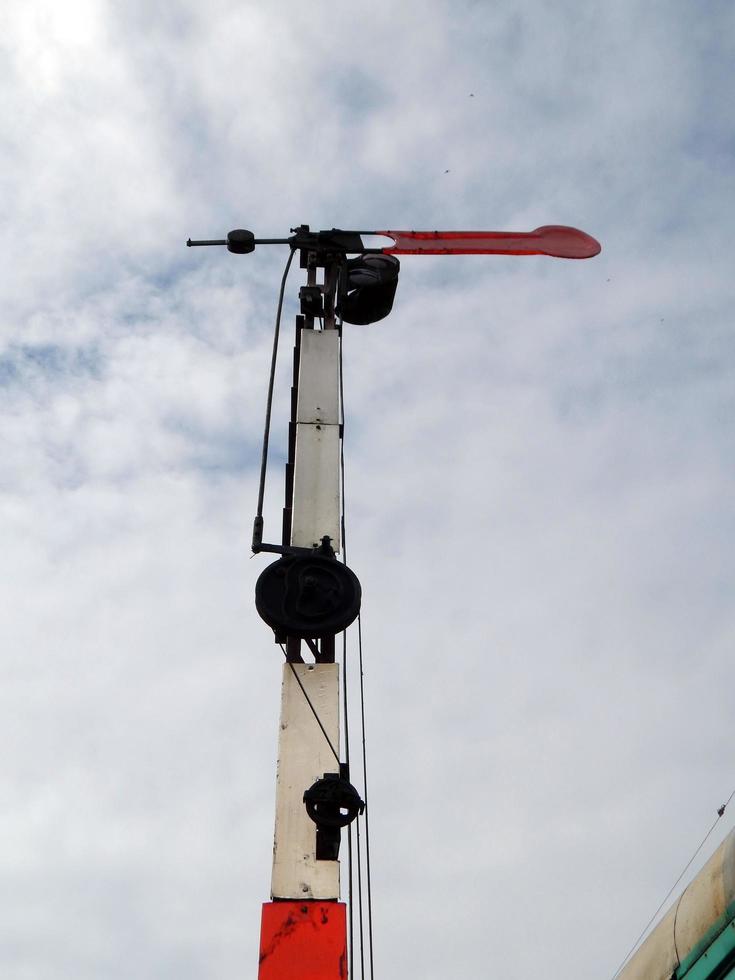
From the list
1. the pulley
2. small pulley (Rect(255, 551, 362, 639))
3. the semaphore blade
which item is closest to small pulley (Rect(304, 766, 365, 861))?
the pulley

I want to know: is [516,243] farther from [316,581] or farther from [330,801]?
[330,801]

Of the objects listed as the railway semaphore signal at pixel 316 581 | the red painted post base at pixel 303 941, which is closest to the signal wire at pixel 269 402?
the railway semaphore signal at pixel 316 581

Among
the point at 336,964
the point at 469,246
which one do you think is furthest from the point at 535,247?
the point at 336,964

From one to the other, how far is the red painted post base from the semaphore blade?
15.4 feet

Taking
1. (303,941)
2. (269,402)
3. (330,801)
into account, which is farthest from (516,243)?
(303,941)

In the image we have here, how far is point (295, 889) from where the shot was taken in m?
4.74

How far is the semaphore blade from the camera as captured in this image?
7539mm

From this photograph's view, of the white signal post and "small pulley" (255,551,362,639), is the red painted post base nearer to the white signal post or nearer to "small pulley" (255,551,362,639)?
the white signal post

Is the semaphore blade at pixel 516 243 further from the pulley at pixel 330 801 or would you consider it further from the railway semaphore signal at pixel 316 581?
the pulley at pixel 330 801

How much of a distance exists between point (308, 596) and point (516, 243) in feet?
11.6

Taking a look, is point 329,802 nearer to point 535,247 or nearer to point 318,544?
point 318,544

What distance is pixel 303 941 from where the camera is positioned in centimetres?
456

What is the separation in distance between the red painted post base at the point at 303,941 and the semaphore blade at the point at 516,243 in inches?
185

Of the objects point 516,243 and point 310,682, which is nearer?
point 310,682
